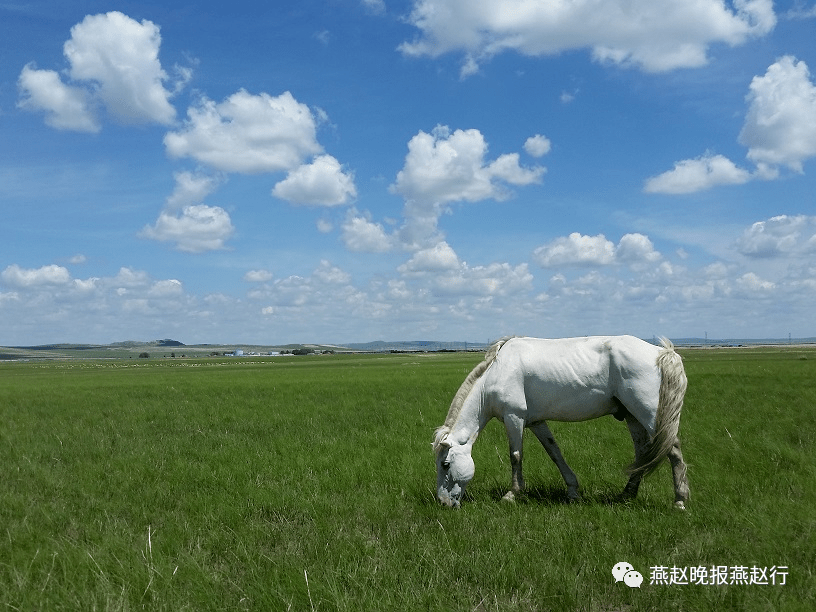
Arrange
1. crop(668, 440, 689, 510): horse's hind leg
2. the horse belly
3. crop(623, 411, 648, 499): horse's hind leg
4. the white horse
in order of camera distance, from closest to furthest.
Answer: crop(668, 440, 689, 510): horse's hind leg < the white horse < crop(623, 411, 648, 499): horse's hind leg < the horse belly

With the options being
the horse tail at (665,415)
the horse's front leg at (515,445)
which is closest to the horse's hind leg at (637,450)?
the horse tail at (665,415)

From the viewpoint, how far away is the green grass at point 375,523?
5062 mm

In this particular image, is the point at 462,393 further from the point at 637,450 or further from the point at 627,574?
the point at 627,574

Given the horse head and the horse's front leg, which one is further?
the horse's front leg

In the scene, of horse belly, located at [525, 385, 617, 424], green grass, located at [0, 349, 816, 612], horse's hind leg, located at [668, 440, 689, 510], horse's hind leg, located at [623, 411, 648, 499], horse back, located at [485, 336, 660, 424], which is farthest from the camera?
horse belly, located at [525, 385, 617, 424]

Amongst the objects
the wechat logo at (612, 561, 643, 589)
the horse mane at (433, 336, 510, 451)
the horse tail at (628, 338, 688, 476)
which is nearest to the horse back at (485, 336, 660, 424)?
the horse tail at (628, 338, 688, 476)

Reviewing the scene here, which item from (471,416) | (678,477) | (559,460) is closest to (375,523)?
(471,416)

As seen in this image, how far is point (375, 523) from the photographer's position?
24.0 ft

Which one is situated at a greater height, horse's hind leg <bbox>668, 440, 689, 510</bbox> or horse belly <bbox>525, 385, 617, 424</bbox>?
horse belly <bbox>525, 385, 617, 424</bbox>

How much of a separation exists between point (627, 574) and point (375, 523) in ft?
10.3

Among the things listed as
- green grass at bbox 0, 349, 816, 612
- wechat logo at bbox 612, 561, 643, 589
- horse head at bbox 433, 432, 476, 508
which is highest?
horse head at bbox 433, 432, 476, 508

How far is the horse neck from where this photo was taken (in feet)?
27.6

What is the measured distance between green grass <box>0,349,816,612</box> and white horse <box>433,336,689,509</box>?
0.51 m

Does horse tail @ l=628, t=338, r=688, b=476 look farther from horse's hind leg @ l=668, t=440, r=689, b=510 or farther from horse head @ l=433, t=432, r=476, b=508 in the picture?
horse head @ l=433, t=432, r=476, b=508
